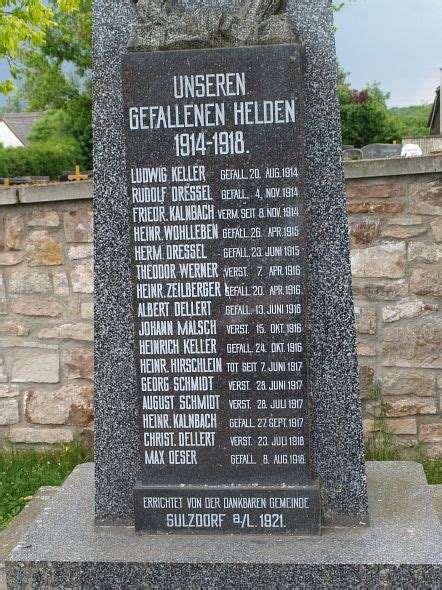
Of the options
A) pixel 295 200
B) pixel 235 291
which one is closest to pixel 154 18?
pixel 295 200

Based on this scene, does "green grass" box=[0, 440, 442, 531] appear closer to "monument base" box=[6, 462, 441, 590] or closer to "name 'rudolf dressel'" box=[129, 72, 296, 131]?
"monument base" box=[6, 462, 441, 590]

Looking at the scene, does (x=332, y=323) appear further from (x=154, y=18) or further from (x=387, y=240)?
(x=387, y=240)

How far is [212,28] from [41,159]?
22.4m

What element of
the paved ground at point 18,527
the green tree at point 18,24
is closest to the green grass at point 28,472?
the paved ground at point 18,527

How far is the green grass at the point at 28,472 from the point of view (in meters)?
4.63

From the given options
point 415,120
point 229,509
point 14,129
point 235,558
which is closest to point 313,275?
point 229,509

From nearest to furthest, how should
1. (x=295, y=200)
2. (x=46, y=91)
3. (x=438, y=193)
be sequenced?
(x=295, y=200), (x=438, y=193), (x=46, y=91)

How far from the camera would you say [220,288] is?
8.66 ft

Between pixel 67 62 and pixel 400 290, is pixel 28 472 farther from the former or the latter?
pixel 67 62

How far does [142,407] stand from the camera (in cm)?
272

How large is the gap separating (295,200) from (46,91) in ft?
59.1

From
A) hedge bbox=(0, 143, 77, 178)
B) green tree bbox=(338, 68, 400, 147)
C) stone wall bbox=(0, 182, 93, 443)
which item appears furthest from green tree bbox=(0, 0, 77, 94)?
green tree bbox=(338, 68, 400, 147)

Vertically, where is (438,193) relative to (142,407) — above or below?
above

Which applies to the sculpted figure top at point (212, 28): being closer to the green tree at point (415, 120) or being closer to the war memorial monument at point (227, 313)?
the war memorial monument at point (227, 313)
